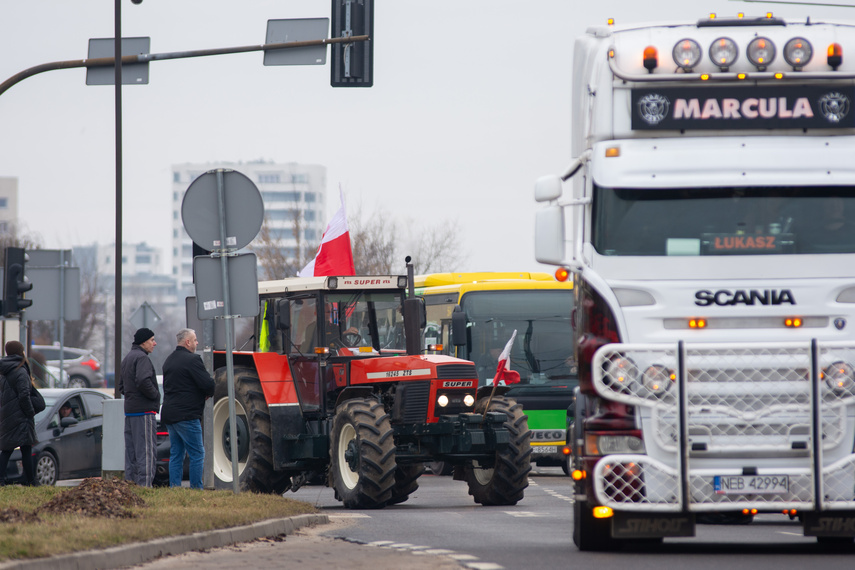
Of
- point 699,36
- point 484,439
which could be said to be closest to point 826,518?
point 699,36

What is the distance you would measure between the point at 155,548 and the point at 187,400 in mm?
5743

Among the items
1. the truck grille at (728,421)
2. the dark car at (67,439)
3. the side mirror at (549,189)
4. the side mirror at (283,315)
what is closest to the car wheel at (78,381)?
the dark car at (67,439)

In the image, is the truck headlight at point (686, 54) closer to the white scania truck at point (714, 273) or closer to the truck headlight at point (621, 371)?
the white scania truck at point (714, 273)

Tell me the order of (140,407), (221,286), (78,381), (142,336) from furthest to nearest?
(78,381) < (142,336) < (140,407) < (221,286)

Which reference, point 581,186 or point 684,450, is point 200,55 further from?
point 684,450

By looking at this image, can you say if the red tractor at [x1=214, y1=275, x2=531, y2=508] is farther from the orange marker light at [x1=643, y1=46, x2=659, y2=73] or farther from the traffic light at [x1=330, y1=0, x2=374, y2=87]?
the orange marker light at [x1=643, y1=46, x2=659, y2=73]

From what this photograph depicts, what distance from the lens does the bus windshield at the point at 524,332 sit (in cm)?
2478

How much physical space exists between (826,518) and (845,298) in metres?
1.50

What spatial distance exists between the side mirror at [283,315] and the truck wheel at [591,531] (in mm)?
6849

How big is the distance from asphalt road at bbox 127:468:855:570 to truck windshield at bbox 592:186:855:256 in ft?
7.04

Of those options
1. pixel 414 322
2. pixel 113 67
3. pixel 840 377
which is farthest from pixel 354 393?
pixel 840 377

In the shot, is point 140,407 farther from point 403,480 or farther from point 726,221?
point 726,221

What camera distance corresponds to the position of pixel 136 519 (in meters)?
12.0

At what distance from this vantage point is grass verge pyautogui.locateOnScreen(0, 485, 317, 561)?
981cm
